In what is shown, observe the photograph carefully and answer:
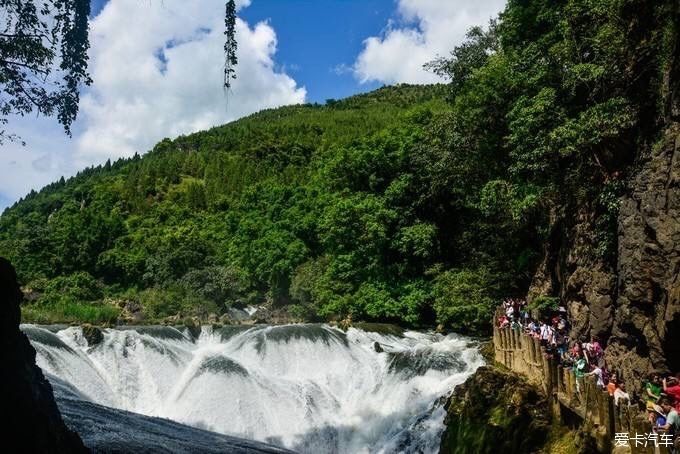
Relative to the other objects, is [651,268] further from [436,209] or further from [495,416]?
[436,209]

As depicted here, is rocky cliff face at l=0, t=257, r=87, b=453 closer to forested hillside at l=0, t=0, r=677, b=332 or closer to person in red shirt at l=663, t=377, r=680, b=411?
person in red shirt at l=663, t=377, r=680, b=411

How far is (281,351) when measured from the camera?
23500mm

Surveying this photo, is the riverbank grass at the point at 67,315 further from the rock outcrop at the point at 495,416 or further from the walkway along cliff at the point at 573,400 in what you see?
the walkway along cliff at the point at 573,400

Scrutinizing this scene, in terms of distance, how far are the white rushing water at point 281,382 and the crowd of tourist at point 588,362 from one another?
318 centimetres

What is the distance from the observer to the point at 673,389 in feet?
31.7

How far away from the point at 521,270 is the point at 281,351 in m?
11.0

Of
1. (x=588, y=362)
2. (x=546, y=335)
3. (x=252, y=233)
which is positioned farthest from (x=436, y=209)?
(x=252, y=233)

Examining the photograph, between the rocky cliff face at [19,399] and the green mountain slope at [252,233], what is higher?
the green mountain slope at [252,233]

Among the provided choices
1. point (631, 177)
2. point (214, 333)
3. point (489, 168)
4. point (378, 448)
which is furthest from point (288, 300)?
point (631, 177)

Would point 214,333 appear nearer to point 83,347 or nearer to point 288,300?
point 83,347

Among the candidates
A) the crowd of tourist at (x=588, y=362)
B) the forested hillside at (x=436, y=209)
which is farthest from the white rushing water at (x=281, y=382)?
the forested hillside at (x=436, y=209)

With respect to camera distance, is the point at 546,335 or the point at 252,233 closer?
the point at 546,335

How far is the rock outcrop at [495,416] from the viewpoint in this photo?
12.7 metres

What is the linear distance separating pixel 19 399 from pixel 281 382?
1411 cm
